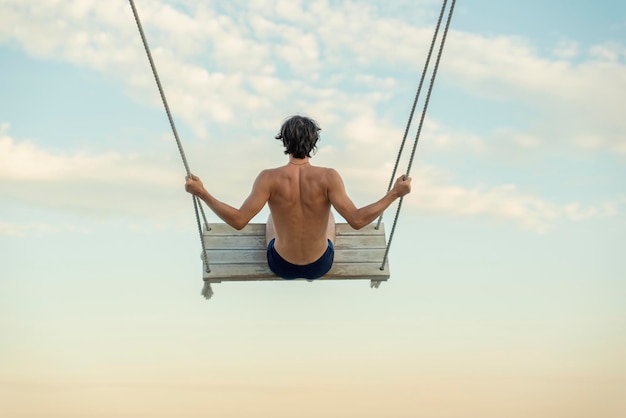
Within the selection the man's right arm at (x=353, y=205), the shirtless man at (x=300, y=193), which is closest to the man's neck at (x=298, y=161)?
the shirtless man at (x=300, y=193)

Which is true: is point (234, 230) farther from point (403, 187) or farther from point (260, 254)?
point (403, 187)

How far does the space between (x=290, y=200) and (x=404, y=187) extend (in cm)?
61

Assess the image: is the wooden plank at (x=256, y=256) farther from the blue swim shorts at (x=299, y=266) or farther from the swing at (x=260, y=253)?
the blue swim shorts at (x=299, y=266)

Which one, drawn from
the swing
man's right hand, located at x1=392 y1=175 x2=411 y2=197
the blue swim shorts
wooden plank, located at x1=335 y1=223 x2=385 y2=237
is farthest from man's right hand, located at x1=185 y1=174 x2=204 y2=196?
wooden plank, located at x1=335 y1=223 x2=385 y2=237

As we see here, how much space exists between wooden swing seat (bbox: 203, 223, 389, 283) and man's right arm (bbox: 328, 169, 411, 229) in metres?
0.74

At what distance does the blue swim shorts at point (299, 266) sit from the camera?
Answer: 16.9 ft

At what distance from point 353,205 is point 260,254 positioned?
0.94 m

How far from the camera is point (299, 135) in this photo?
15.5 ft

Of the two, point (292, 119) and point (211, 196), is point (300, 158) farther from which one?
point (211, 196)

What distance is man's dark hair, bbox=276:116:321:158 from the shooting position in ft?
15.5

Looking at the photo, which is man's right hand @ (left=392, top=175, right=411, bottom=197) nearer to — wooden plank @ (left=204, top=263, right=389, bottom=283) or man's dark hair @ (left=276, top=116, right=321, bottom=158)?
man's dark hair @ (left=276, top=116, right=321, bottom=158)

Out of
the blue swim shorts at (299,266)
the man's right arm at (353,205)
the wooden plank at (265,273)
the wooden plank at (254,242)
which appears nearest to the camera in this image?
the man's right arm at (353,205)

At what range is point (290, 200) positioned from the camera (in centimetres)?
480

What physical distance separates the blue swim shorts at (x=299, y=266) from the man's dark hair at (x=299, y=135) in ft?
2.24
